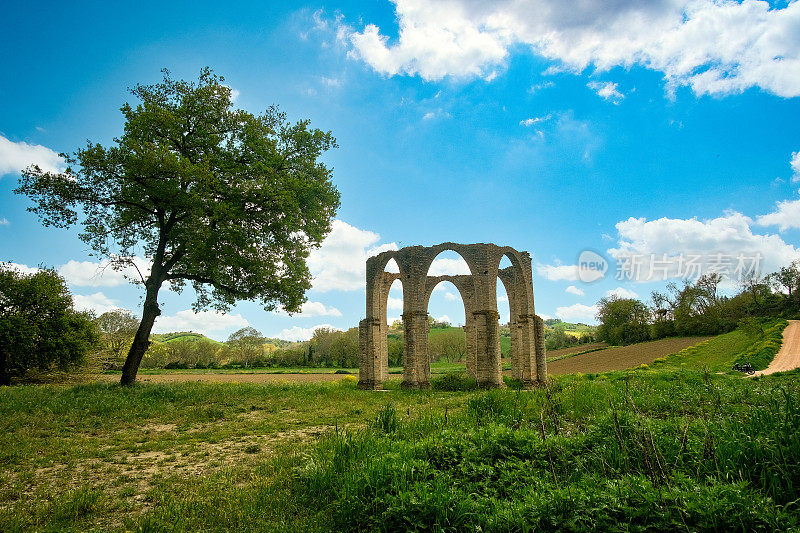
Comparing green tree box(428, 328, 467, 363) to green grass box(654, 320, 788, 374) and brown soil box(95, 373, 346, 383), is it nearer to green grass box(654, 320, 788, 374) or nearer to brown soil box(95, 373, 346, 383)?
brown soil box(95, 373, 346, 383)

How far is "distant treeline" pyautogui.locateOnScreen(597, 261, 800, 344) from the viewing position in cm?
4631

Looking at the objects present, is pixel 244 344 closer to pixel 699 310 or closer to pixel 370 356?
pixel 370 356

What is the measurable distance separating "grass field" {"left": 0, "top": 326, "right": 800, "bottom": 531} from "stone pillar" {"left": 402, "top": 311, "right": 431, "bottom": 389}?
30.9 ft

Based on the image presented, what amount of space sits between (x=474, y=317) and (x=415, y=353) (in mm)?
3771

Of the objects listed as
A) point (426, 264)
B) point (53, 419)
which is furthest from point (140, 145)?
point (426, 264)

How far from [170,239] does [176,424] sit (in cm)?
Answer: 906

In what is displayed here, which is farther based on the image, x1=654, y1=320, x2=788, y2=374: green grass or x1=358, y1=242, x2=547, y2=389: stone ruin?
x1=654, y1=320, x2=788, y2=374: green grass

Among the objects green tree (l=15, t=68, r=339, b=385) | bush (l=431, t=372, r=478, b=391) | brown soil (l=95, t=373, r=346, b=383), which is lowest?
brown soil (l=95, t=373, r=346, b=383)

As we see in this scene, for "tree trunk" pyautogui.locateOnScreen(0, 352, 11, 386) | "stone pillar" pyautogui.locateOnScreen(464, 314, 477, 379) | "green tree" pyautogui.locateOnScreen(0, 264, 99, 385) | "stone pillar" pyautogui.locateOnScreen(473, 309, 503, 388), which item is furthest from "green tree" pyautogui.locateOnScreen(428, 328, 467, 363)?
"tree trunk" pyautogui.locateOnScreen(0, 352, 11, 386)

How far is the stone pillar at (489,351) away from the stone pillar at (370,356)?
16.4 ft

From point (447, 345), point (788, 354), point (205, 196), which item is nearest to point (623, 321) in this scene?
point (447, 345)

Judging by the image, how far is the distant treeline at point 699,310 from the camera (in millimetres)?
46312

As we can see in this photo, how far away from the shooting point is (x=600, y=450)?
15.6 ft

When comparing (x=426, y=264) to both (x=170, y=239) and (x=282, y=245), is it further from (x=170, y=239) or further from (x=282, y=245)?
(x=170, y=239)
